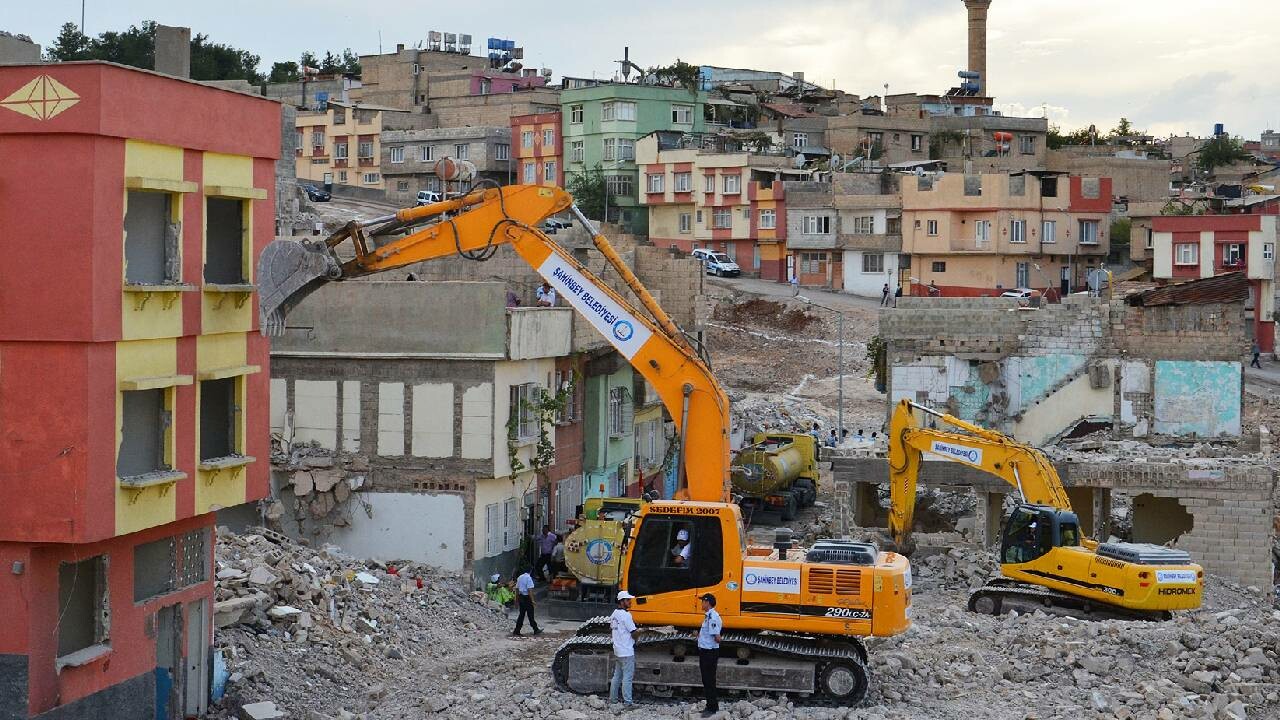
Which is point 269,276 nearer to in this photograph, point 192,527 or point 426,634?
point 192,527

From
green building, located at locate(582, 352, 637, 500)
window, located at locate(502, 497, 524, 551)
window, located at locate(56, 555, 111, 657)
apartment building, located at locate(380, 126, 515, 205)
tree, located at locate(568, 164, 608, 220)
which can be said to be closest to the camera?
window, located at locate(56, 555, 111, 657)

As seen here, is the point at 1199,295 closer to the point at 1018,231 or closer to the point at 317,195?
the point at 317,195

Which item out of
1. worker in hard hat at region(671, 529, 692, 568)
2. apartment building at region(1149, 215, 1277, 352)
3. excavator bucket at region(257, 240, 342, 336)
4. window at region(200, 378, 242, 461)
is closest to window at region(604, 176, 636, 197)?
apartment building at region(1149, 215, 1277, 352)

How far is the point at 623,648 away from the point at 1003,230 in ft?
176

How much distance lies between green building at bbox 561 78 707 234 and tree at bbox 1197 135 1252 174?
3674 cm

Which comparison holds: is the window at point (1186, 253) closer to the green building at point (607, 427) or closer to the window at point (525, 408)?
the green building at point (607, 427)

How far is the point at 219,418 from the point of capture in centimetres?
1988

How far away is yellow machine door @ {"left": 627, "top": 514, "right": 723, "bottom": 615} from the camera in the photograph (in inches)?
802

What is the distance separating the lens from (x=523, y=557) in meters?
31.9

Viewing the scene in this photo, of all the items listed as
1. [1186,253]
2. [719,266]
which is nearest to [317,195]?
[719,266]

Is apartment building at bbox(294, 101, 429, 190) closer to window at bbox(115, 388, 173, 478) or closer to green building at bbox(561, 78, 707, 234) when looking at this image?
green building at bbox(561, 78, 707, 234)

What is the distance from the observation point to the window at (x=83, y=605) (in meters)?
17.7

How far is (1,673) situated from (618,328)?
944 cm

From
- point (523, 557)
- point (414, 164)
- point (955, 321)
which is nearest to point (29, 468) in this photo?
point (523, 557)
